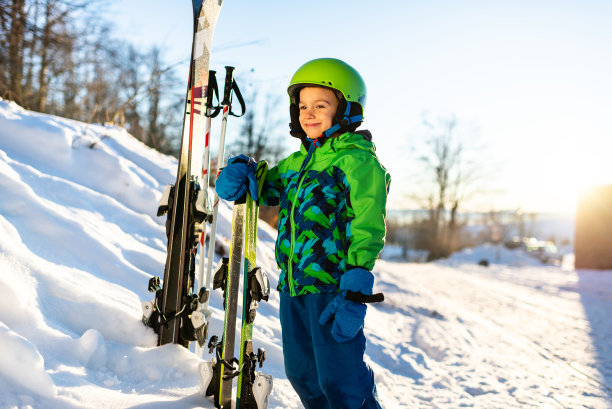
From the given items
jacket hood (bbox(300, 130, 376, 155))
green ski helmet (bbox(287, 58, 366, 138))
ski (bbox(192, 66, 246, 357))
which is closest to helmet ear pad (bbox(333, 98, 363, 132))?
green ski helmet (bbox(287, 58, 366, 138))

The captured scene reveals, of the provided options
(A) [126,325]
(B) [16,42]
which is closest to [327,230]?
(A) [126,325]

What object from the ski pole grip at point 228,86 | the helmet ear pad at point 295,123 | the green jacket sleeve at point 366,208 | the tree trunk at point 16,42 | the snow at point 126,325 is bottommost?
the snow at point 126,325

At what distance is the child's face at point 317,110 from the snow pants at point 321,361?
83 cm

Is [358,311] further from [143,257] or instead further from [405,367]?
[405,367]

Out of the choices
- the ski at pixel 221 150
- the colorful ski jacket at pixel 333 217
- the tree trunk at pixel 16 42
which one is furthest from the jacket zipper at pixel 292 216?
the tree trunk at pixel 16 42

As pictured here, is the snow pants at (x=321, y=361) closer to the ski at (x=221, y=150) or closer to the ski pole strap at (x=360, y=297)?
the ski pole strap at (x=360, y=297)

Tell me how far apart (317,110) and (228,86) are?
91 cm

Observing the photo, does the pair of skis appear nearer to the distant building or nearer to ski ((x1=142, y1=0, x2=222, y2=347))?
ski ((x1=142, y1=0, x2=222, y2=347))

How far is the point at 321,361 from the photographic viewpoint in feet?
6.06

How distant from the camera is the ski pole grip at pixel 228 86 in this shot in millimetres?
2783

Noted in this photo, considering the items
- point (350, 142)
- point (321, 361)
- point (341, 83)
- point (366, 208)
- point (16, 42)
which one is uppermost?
point (16, 42)

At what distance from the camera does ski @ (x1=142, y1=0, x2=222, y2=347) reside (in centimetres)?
268

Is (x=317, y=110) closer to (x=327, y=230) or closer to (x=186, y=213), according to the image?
(x=327, y=230)

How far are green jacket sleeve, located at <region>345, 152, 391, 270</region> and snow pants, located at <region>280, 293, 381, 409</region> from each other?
26 centimetres
